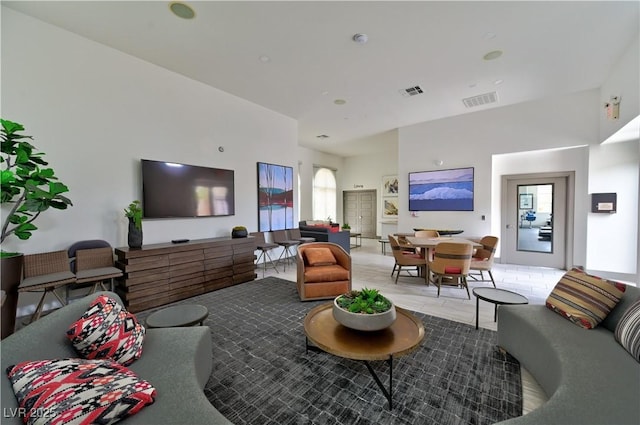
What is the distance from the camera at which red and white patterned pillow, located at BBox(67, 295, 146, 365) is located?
1.45m

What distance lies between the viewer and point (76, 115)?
134 inches

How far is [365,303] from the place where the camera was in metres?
2.11

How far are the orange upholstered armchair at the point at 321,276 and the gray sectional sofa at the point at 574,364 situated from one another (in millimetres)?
1950

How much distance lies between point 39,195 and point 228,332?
2315mm

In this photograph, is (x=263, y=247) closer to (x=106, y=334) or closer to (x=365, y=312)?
(x=365, y=312)

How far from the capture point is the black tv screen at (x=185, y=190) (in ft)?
13.2

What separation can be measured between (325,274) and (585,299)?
2.66 metres

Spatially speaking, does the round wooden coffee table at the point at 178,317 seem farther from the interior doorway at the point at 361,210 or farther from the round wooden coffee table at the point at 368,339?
the interior doorway at the point at 361,210

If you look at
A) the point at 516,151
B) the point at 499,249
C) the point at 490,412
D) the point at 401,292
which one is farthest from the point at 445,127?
the point at 490,412

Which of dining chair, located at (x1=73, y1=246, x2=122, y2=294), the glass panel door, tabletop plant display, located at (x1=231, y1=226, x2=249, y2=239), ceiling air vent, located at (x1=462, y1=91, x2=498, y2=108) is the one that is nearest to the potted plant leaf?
dining chair, located at (x1=73, y1=246, x2=122, y2=294)

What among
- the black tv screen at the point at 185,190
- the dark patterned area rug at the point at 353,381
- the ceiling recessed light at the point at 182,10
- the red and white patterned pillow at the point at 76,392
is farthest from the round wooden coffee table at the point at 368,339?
the ceiling recessed light at the point at 182,10

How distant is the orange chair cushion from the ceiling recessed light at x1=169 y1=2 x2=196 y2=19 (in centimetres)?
341

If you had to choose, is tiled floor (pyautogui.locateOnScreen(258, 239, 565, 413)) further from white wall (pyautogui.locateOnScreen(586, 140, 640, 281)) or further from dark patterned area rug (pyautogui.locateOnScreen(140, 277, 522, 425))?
white wall (pyautogui.locateOnScreen(586, 140, 640, 281))

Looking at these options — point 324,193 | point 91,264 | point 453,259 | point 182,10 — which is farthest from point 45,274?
point 324,193
